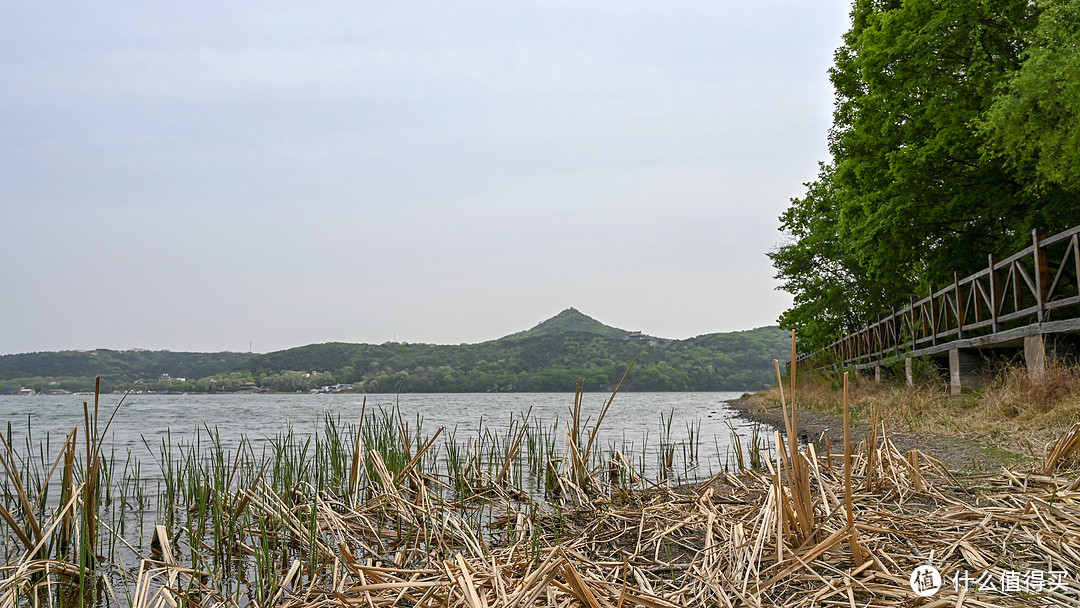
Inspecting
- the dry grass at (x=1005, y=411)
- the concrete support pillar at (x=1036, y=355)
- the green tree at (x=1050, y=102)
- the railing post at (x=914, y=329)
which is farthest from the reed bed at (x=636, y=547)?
the railing post at (x=914, y=329)

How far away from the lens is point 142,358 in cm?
4394

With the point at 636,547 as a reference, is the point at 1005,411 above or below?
above

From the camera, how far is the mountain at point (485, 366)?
155ft

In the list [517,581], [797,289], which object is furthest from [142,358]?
[517,581]

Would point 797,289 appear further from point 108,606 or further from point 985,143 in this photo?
point 108,606

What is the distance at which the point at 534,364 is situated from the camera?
7275cm

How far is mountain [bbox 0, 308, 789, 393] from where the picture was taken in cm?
A: 4719

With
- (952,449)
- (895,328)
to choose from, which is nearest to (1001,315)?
(952,449)

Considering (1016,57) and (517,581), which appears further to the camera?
(1016,57)

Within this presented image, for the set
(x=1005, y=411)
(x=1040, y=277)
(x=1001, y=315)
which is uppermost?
(x=1040, y=277)

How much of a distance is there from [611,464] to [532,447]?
2.65 ft

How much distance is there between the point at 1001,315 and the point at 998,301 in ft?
0.87

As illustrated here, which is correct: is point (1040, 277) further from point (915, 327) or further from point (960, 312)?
point (915, 327)

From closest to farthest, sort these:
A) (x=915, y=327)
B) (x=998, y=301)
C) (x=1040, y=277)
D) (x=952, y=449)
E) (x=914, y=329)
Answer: (x=952, y=449), (x=1040, y=277), (x=998, y=301), (x=915, y=327), (x=914, y=329)
